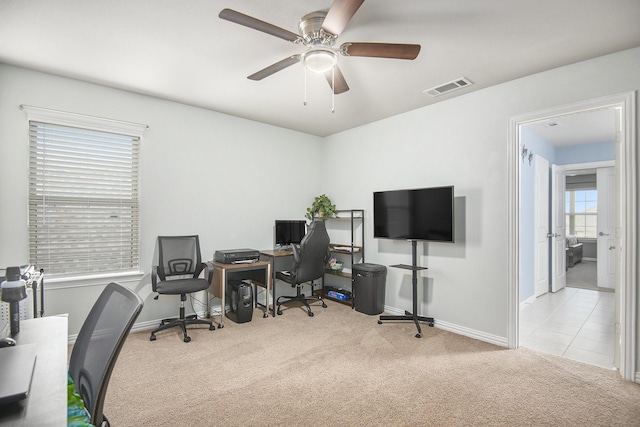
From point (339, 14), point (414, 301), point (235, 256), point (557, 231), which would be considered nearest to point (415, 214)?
point (414, 301)

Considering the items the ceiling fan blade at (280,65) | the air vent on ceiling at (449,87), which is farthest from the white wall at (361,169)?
the ceiling fan blade at (280,65)

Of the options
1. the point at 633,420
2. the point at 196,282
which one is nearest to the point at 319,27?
the point at 196,282

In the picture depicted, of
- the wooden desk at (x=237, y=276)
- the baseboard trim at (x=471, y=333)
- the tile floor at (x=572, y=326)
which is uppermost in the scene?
the wooden desk at (x=237, y=276)

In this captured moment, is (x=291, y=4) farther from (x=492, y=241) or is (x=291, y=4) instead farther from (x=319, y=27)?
(x=492, y=241)

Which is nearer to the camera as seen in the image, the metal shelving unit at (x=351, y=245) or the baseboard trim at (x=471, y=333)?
the baseboard trim at (x=471, y=333)

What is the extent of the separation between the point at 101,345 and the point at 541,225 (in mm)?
5765

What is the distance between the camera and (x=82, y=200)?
3172 millimetres

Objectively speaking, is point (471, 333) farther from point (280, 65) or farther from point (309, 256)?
point (280, 65)

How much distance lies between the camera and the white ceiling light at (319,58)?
86.2 inches

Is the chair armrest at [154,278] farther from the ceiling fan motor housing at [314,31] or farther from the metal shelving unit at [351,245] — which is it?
the ceiling fan motor housing at [314,31]

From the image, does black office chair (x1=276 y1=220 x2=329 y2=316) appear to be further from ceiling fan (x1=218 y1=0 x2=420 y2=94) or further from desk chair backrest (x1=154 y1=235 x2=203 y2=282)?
ceiling fan (x1=218 y1=0 x2=420 y2=94)

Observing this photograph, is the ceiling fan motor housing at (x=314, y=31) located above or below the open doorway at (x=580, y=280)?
above

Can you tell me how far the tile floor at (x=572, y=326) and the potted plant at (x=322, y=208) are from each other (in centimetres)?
284

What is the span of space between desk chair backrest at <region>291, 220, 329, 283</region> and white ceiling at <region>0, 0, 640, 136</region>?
5.30ft
